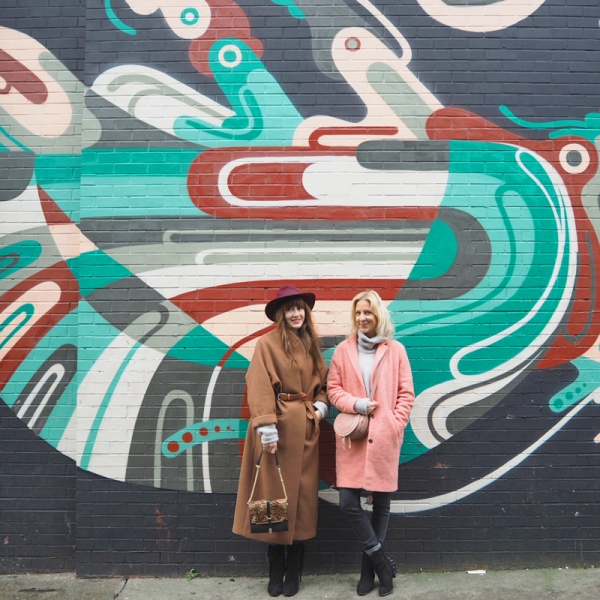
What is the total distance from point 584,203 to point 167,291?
321 centimetres

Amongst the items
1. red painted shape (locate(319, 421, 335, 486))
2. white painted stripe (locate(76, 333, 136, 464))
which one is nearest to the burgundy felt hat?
red painted shape (locate(319, 421, 335, 486))

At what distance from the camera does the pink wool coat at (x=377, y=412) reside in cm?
394

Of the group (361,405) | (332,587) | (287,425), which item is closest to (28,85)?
(287,425)

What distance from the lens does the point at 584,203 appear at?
4.62 metres

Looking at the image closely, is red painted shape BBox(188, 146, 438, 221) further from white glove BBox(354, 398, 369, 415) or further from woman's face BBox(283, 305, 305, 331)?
white glove BBox(354, 398, 369, 415)

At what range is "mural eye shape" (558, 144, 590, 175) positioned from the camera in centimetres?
464

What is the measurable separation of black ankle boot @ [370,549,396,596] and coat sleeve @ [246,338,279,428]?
1.13m

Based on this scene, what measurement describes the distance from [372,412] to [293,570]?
1.24 meters

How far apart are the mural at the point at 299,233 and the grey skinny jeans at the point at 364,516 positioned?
449mm

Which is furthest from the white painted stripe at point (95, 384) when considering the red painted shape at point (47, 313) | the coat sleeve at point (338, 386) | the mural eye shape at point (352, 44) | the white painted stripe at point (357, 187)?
the mural eye shape at point (352, 44)

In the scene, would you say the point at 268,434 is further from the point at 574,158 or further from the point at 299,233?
the point at 574,158

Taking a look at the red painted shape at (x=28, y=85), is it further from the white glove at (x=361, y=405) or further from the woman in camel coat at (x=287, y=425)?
the white glove at (x=361, y=405)

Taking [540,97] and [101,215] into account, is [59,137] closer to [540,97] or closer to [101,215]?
[101,215]

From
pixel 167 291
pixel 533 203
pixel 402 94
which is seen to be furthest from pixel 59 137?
pixel 533 203
